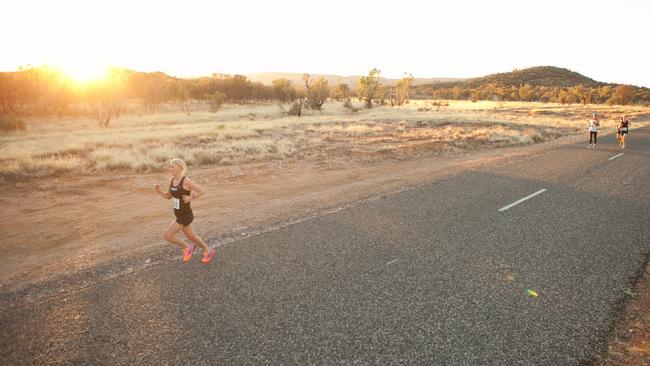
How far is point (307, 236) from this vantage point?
6.93 m

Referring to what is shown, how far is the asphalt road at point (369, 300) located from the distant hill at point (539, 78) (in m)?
142

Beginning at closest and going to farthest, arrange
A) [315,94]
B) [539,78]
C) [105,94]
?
[105,94] < [315,94] < [539,78]

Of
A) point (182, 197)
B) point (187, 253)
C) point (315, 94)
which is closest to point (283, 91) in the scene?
point (315, 94)

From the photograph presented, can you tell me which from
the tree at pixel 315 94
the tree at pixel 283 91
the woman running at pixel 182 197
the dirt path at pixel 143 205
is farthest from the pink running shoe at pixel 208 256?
the tree at pixel 283 91

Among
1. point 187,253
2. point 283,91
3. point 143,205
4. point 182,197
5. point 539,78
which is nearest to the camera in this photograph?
point 182,197

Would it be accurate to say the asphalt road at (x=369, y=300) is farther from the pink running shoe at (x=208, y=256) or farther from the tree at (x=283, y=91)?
the tree at (x=283, y=91)

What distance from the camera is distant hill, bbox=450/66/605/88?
5167 inches

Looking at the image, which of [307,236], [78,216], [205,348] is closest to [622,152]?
[307,236]

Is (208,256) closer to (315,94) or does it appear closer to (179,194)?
(179,194)

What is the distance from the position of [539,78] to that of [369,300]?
158 metres

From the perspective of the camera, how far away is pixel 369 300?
4707mm

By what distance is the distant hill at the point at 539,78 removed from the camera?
431ft

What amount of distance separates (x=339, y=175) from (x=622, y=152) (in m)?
13.6

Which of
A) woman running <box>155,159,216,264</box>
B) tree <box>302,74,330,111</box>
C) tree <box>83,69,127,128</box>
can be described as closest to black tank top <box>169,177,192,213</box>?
woman running <box>155,159,216,264</box>
